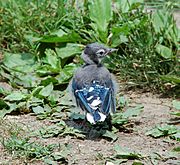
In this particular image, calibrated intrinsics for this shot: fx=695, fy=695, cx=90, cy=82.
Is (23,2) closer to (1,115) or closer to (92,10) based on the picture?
(92,10)

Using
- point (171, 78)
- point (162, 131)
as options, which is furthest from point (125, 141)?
point (171, 78)

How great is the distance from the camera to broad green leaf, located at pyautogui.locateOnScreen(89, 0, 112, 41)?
295 inches

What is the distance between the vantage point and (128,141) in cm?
561

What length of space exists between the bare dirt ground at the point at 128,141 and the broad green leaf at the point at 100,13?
47.0 inches

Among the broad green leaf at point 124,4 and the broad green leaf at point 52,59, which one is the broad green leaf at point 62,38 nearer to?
the broad green leaf at point 52,59

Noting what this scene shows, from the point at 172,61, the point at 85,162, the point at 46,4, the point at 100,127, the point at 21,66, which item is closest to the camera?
the point at 85,162

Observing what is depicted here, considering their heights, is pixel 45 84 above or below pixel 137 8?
below

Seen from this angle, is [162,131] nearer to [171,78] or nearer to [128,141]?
[128,141]

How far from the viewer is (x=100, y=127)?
584 cm

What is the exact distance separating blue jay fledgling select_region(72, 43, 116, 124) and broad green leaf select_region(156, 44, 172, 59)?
35.5 inches

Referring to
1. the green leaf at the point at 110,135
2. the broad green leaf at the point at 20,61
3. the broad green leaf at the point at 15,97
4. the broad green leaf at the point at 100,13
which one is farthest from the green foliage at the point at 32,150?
the broad green leaf at the point at 100,13

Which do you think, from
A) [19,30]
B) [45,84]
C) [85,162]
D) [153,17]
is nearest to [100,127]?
[85,162]

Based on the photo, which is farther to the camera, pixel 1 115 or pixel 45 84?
pixel 45 84

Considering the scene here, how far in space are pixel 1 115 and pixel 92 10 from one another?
1919 mm
